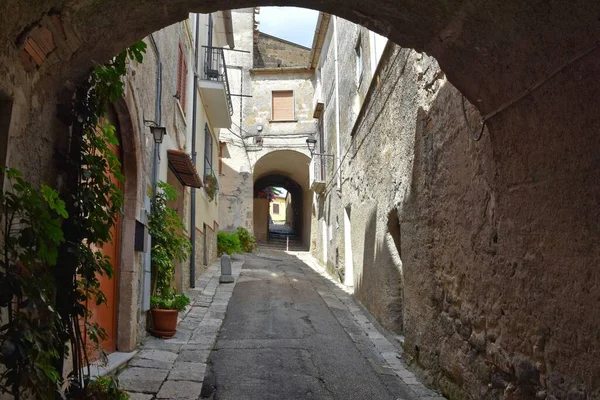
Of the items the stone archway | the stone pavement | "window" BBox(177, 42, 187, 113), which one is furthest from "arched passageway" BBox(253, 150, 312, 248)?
the stone archway

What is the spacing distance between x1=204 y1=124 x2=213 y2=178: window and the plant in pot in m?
5.92

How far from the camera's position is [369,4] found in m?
3.20

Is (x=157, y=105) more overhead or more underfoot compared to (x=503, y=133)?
more overhead

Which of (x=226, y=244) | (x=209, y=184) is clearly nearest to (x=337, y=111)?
(x=209, y=184)

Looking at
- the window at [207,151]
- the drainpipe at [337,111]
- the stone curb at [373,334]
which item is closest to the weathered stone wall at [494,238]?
the stone curb at [373,334]

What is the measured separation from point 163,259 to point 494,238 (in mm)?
4485

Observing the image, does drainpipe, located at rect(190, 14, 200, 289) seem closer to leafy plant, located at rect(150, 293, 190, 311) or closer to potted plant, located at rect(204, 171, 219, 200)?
potted plant, located at rect(204, 171, 219, 200)

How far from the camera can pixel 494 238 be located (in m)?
3.70

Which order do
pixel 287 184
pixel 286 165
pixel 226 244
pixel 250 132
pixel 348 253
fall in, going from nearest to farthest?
pixel 348 253
pixel 226 244
pixel 250 132
pixel 286 165
pixel 287 184

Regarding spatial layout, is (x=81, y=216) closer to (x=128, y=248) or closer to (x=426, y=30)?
(x=128, y=248)

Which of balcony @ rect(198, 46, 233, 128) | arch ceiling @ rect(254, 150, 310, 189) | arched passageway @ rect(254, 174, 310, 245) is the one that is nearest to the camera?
balcony @ rect(198, 46, 233, 128)

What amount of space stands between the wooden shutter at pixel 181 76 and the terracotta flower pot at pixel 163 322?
4.00 meters

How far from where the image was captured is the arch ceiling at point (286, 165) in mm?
20953

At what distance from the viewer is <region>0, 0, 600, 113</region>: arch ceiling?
248 cm
